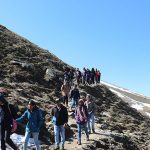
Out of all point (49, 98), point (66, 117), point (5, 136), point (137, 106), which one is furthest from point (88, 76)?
point (137, 106)

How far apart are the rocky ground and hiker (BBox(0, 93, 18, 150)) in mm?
5783

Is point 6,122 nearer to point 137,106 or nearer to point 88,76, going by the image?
point 88,76

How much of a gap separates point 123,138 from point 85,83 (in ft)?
92.3

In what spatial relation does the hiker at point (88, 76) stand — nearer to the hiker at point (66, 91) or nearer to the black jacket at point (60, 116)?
the hiker at point (66, 91)

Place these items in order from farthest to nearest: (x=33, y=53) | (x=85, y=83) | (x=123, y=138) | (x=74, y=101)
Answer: (x=33, y=53), (x=85, y=83), (x=74, y=101), (x=123, y=138)

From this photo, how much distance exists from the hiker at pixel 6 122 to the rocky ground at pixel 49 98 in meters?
5.78

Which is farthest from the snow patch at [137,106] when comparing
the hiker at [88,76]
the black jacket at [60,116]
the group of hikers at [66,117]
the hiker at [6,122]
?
the hiker at [6,122]

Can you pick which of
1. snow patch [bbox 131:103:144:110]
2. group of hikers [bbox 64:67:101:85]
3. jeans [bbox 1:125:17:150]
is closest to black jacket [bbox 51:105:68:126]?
jeans [bbox 1:125:17:150]

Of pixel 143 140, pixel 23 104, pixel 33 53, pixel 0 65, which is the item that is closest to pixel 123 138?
pixel 143 140

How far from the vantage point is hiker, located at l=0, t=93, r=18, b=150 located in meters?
15.7

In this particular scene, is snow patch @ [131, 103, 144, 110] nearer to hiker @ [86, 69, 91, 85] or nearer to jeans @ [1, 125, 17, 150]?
hiker @ [86, 69, 91, 85]

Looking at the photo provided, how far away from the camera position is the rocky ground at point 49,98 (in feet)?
79.3

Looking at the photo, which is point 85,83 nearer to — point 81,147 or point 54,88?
point 54,88

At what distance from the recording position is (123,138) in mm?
25734
